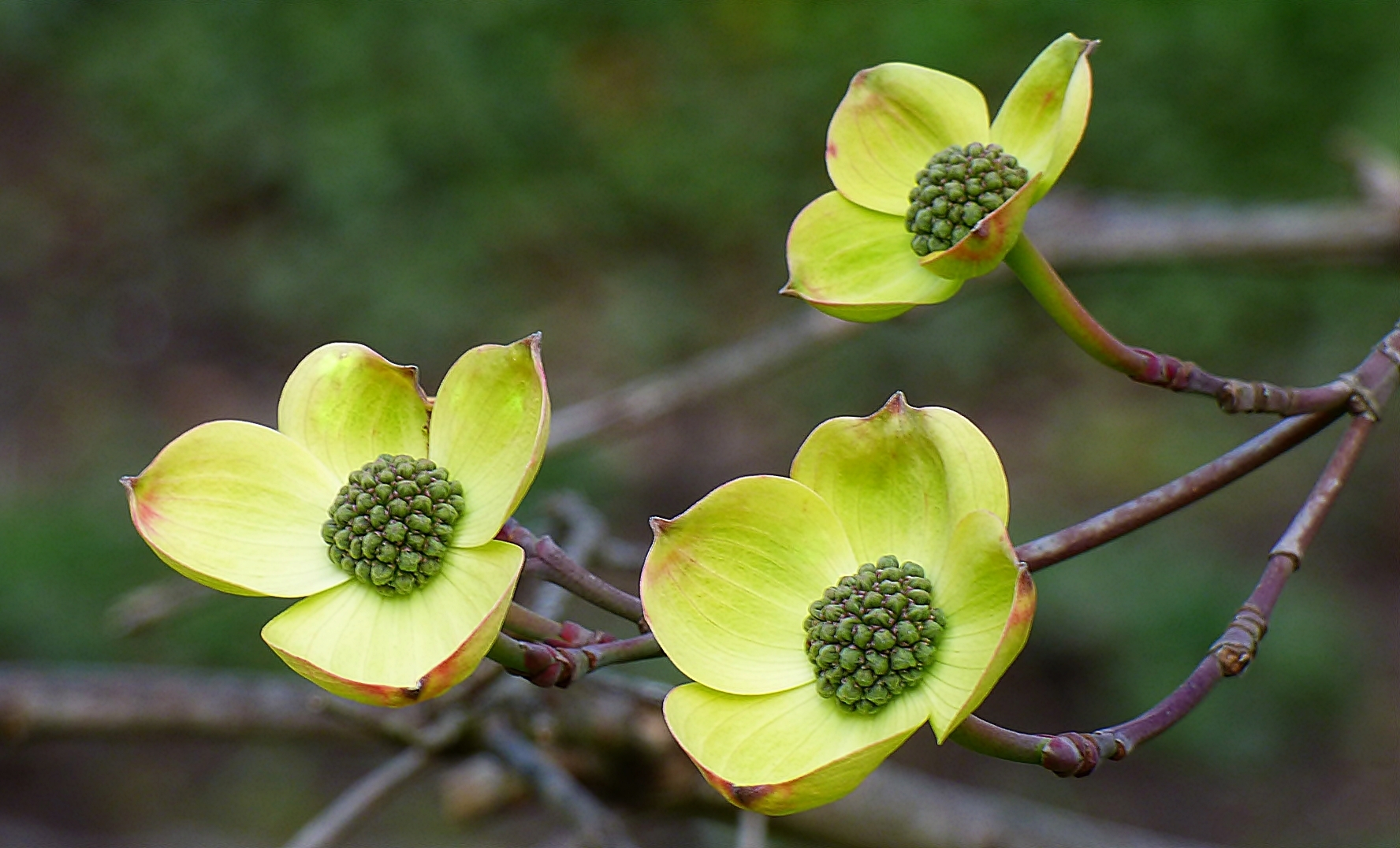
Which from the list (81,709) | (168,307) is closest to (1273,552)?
(81,709)

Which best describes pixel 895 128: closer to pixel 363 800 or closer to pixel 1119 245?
pixel 363 800

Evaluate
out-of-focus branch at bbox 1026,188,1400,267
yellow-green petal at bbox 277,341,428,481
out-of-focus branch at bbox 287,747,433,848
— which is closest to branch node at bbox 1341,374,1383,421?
yellow-green petal at bbox 277,341,428,481

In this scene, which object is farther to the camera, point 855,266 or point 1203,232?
point 1203,232

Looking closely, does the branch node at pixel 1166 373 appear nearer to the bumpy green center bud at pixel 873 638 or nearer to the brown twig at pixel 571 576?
the bumpy green center bud at pixel 873 638

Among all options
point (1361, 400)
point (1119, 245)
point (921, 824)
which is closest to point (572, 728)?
point (921, 824)

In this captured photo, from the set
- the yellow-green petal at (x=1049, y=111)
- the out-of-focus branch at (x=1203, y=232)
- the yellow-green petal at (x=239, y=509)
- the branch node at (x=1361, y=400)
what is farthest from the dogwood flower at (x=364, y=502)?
the out-of-focus branch at (x=1203, y=232)

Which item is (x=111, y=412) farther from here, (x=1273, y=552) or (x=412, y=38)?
(x=1273, y=552)

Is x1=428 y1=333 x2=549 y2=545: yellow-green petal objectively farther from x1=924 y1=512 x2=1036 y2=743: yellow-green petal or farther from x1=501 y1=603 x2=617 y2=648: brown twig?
x1=924 y1=512 x2=1036 y2=743: yellow-green petal
